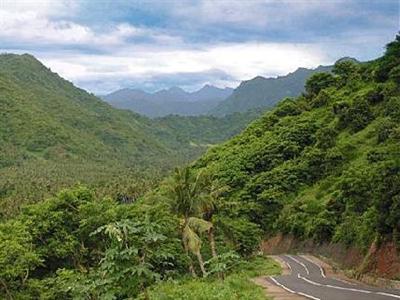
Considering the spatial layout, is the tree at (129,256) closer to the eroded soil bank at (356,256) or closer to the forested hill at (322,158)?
the eroded soil bank at (356,256)

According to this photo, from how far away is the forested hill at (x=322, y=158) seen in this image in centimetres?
4306

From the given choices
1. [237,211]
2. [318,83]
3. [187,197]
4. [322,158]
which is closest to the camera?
[187,197]

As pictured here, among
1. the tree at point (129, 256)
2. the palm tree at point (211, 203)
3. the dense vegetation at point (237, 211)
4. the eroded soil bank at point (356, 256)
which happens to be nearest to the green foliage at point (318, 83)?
the dense vegetation at point (237, 211)

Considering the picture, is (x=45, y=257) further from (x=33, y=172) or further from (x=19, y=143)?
(x=19, y=143)

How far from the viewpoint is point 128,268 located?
35.4 feet

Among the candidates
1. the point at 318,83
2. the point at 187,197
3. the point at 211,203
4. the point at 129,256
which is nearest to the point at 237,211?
the point at 211,203

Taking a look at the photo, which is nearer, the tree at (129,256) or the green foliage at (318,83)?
the tree at (129,256)

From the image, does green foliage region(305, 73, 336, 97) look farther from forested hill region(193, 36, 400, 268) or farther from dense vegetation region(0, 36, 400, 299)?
forested hill region(193, 36, 400, 268)

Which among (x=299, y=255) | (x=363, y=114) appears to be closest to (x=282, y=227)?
(x=299, y=255)

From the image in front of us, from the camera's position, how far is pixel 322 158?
57.5 meters

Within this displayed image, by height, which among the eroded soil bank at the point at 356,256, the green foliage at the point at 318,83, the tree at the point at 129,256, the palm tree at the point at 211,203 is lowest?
the eroded soil bank at the point at 356,256

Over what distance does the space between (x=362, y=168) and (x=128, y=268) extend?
1432 inches

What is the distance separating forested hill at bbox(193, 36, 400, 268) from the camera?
1695 inches

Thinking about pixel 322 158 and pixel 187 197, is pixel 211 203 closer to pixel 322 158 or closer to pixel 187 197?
pixel 187 197
